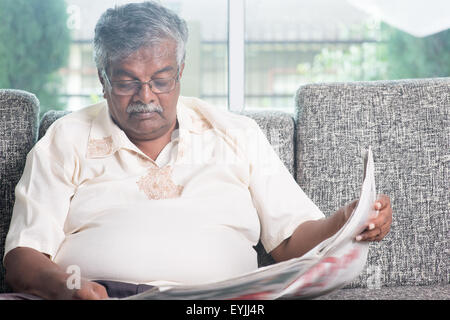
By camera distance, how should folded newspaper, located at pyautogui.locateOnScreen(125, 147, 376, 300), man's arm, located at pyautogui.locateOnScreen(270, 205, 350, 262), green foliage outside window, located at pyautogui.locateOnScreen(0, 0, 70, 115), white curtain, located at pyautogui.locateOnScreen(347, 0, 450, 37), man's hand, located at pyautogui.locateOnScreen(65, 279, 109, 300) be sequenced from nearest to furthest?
1. folded newspaper, located at pyautogui.locateOnScreen(125, 147, 376, 300)
2. man's hand, located at pyautogui.locateOnScreen(65, 279, 109, 300)
3. man's arm, located at pyautogui.locateOnScreen(270, 205, 350, 262)
4. white curtain, located at pyautogui.locateOnScreen(347, 0, 450, 37)
5. green foliage outside window, located at pyautogui.locateOnScreen(0, 0, 70, 115)

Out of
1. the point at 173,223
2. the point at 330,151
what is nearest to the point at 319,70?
→ the point at 330,151

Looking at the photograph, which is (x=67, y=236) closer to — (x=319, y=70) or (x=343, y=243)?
(x=343, y=243)

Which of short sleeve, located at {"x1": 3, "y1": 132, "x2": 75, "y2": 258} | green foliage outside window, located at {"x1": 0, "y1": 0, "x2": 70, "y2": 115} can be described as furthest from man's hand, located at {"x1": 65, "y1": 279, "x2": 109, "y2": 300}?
green foliage outside window, located at {"x1": 0, "y1": 0, "x2": 70, "y2": 115}

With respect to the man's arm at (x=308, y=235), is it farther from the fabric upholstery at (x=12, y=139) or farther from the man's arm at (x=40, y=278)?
the fabric upholstery at (x=12, y=139)

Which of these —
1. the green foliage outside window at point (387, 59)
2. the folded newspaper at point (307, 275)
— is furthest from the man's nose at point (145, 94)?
the green foliage outside window at point (387, 59)

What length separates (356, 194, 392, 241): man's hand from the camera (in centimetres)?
112

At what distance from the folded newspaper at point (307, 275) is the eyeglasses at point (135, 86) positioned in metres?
0.53

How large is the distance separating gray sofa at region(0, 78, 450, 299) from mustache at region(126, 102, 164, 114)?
0.39m

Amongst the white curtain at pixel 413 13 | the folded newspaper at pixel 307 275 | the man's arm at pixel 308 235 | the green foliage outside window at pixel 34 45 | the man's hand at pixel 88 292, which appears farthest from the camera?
the green foliage outside window at pixel 34 45

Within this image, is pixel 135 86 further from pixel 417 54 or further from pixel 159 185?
pixel 417 54

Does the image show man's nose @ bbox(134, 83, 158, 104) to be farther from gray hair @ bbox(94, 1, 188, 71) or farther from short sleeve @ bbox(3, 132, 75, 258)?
short sleeve @ bbox(3, 132, 75, 258)

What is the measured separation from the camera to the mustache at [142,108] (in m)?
Result: 1.38

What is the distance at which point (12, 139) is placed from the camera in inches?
62.6
